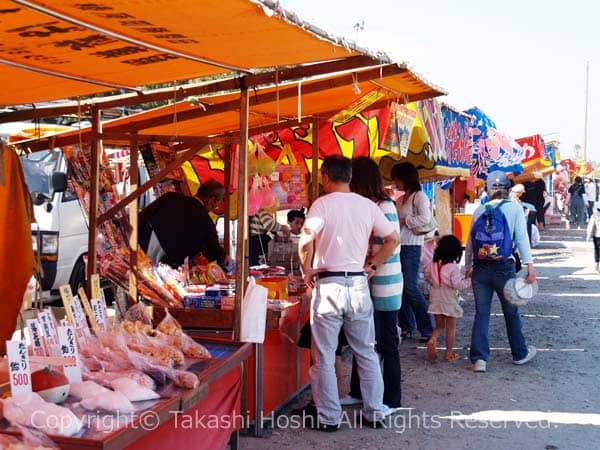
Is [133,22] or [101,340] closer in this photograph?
[133,22]

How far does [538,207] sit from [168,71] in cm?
2291

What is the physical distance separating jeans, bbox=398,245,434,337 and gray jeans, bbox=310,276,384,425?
3.07m

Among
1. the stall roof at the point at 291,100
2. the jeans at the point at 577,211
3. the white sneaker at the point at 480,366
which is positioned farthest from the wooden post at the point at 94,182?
the jeans at the point at 577,211

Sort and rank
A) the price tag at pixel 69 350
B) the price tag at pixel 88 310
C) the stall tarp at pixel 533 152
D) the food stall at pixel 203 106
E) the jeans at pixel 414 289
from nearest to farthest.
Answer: the price tag at pixel 69 350
the food stall at pixel 203 106
the price tag at pixel 88 310
the jeans at pixel 414 289
the stall tarp at pixel 533 152

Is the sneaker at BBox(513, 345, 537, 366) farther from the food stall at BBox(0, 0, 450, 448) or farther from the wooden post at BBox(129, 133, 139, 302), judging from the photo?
the wooden post at BBox(129, 133, 139, 302)

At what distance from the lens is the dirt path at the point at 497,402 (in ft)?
17.3

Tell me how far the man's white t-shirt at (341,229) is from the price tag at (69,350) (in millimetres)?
2165

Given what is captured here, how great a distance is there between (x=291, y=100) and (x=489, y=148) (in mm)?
8325

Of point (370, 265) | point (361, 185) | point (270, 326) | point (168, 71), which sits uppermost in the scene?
point (168, 71)

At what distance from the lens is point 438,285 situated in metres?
7.79

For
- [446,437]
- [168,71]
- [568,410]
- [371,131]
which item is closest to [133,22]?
[168,71]

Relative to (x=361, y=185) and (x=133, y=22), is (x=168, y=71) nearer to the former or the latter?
(x=133, y=22)

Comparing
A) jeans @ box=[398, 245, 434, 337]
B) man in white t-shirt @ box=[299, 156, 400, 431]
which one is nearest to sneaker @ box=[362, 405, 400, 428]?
man in white t-shirt @ box=[299, 156, 400, 431]

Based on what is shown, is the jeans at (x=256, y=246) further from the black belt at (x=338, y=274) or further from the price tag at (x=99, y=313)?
the price tag at (x=99, y=313)
